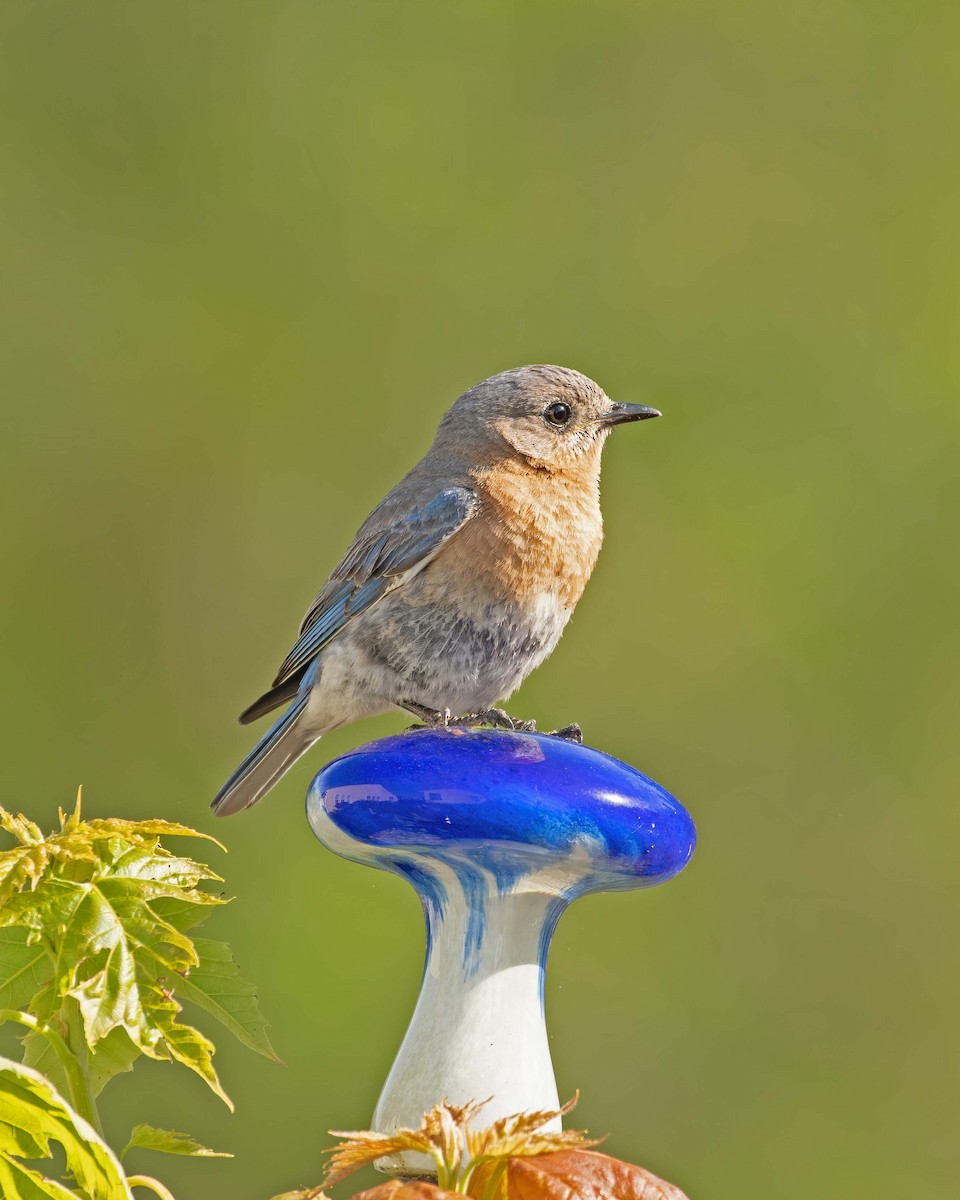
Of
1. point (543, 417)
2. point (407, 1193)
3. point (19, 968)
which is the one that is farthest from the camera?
point (543, 417)

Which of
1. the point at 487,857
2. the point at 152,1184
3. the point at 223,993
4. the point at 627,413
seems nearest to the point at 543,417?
the point at 627,413

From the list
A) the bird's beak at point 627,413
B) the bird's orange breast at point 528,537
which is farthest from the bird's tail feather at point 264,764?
the bird's beak at point 627,413

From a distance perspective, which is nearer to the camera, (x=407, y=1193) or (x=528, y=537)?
(x=407, y=1193)

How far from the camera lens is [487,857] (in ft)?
5.42

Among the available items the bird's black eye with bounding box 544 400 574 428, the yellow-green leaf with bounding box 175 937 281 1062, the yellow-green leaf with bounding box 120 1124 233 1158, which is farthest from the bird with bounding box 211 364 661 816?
the yellow-green leaf with bounding box 120 1124 233 1158

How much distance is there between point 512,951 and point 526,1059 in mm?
124

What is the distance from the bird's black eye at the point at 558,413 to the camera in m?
4.11

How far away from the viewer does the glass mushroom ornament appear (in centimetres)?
157

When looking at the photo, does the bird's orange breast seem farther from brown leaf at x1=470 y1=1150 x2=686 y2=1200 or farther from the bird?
brown leaf at x1=470 y1=1150 x2=686 y2=1200

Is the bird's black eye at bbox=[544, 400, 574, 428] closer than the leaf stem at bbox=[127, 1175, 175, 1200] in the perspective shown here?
No

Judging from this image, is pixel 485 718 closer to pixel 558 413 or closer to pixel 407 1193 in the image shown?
pixel 558 413

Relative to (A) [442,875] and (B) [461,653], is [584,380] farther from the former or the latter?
(A) [442,875]

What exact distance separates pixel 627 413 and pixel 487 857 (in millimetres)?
2670

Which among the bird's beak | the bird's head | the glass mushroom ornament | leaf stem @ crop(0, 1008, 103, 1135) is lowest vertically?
leaf stem @ crop(0, 1008, 103, 1135)
